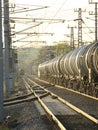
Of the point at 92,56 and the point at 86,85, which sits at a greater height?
the point at 92,56

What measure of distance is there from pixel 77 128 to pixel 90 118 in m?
2.05

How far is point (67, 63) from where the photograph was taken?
3522 centimetres

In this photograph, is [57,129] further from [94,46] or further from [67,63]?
[67,63]

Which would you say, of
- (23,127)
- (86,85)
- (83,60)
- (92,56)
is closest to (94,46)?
(92,56)

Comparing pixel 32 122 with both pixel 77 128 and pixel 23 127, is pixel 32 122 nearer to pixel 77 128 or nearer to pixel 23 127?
pixel 23 127

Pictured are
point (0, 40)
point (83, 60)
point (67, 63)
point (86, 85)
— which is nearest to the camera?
point (0, 40)

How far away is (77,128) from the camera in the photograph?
1202 cm

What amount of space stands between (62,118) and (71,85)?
71.5 feet

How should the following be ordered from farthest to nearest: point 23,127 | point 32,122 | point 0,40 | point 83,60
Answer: point 83,60 → point 0,40 → point 32,122 → point 23,127

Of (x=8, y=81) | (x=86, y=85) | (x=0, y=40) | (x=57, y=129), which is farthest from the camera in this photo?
(x=8, y=81)

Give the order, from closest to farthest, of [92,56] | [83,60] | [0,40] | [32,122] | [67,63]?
[32,122], [0,40], [92,56], [83,60], [67,63]

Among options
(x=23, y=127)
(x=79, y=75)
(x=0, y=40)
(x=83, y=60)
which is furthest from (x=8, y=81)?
(x=23, y=127)

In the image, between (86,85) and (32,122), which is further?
(86,85)

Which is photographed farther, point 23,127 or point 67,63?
point 67,63
